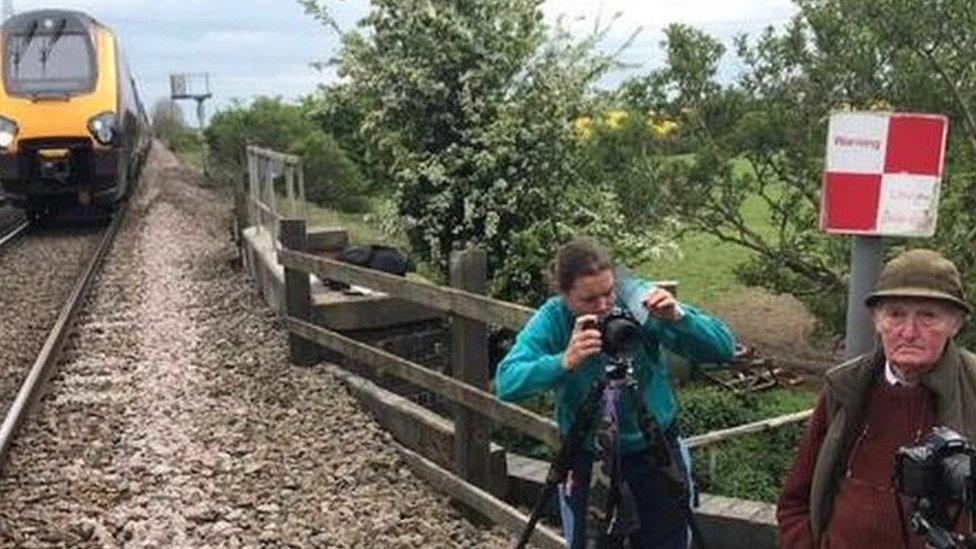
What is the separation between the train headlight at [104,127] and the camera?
15.0 m

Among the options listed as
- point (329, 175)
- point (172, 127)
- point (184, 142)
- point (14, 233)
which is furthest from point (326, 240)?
point (172, 127)

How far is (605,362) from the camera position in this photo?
9.91 ft

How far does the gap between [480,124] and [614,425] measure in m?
7.71

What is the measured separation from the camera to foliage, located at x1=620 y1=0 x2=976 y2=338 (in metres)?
8.47

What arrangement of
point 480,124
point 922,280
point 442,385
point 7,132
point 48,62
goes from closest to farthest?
1. point 922,280
2. point 442,385
3. point 480,124
4. point 7,132
5. point 48,62

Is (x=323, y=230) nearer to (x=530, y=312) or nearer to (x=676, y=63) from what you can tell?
(x=676, y=63)

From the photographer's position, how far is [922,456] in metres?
2.08

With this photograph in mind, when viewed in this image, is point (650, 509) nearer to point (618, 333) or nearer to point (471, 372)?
point (618, 333)

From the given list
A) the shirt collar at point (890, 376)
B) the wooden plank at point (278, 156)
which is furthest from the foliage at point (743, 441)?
the shirt collar at point (890, 376)

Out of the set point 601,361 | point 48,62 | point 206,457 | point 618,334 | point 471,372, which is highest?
point 48,62

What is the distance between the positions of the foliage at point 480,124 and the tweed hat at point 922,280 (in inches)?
297

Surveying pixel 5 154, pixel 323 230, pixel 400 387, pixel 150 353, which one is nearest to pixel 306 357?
pixel 400 387

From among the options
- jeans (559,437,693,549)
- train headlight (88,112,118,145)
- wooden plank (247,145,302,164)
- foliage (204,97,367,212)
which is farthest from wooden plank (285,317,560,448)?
foliage (204,97,367,212)

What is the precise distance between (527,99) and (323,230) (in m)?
2.23
